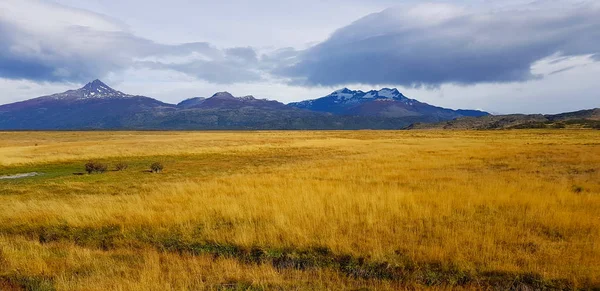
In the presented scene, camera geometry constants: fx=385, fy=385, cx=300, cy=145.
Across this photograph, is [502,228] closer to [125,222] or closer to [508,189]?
[508,189]

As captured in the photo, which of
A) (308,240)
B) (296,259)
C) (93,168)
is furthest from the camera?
(93,168)

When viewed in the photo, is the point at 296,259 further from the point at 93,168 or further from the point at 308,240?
the point at 93,168

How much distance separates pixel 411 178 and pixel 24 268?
1801 centimetres

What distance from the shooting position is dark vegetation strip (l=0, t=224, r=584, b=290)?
23.3ft

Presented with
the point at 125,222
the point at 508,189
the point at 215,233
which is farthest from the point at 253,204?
the point at 508,189

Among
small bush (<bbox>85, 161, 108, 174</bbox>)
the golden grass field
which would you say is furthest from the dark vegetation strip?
small bush (<bbox>85, 161, 108, 174</bbox>)

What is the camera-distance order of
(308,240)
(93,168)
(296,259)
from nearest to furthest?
(296,259)
(308,240)
(93,168)

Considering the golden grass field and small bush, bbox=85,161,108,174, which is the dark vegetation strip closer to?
the golden grass field

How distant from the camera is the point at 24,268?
8.31 metres

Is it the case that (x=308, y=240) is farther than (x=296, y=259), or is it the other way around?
(x=308, y=240)

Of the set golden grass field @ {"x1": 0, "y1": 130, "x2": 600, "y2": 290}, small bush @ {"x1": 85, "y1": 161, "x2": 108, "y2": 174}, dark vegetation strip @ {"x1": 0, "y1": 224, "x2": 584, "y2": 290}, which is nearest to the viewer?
dark vegetation strip @ {"x1": 0, "y1": 224, "x2": 584, "y2": 290}

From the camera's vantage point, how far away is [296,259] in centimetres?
873

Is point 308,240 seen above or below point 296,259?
above

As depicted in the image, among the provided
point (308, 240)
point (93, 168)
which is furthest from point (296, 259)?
point (93, 168)
